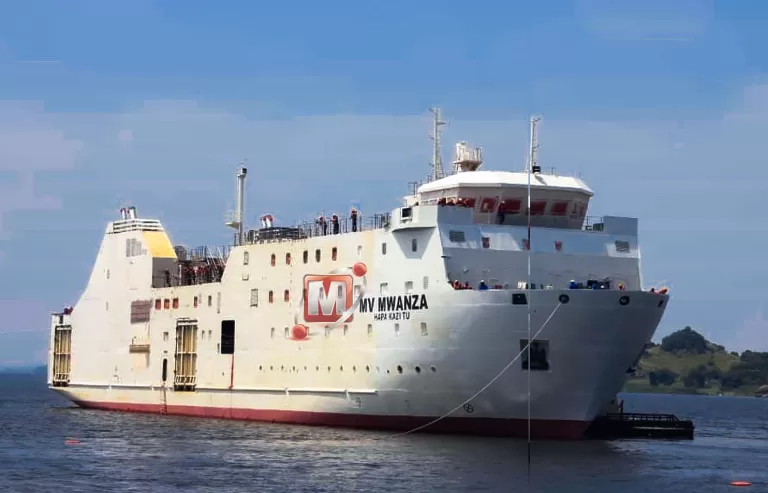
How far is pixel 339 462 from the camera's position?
4131cm

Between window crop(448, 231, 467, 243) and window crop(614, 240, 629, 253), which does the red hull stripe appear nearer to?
window crop(448, 231, 467, 243)

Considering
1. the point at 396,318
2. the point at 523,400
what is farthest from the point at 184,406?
the point at 523,400

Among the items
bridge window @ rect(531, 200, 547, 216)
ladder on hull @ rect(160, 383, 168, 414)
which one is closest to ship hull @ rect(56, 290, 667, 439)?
bridge window @ rect(531, 200, 547, 216)

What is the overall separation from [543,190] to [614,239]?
352 centimetres

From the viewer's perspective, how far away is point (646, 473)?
4047 cm

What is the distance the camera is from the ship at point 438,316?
148 ft

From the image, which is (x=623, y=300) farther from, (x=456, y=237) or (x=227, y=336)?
(x=227, y=336)

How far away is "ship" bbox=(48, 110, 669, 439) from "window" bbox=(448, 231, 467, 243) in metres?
0.07

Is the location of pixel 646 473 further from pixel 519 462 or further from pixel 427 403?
pixel 427 403

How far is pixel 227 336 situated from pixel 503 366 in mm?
17812

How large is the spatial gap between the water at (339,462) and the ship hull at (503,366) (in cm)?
84

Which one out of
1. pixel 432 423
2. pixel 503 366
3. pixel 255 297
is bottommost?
pixel 432 423

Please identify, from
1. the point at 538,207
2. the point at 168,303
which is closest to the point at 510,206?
the point at 538,207

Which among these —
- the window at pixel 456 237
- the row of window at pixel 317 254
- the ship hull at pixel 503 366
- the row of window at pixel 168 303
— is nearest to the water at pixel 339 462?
the ship hull at pixel 503 366
